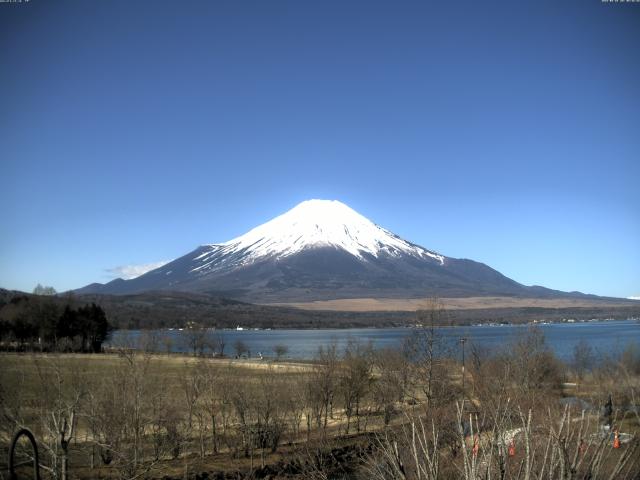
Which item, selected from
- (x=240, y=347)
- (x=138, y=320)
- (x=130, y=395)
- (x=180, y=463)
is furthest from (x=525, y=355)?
(x=138, y=320)

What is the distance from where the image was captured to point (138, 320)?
576 feet

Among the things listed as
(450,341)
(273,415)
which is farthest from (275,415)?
(450,341)

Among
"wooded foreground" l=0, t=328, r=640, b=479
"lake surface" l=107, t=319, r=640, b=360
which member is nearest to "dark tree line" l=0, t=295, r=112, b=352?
"lake surface" l=107, t=319, r=640, b=360

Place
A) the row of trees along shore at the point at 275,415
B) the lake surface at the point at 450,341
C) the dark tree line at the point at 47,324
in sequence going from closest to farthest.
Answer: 1. the row of trees along shore at the point at 275,415
2. the lake surface at the point at 450,341
3. the dark tree line at the point at 47,324

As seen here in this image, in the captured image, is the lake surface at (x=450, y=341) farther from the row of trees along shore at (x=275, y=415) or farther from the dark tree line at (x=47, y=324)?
the row of trees along shore at (x=275, y=415)

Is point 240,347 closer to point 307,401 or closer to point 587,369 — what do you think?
point 587,369

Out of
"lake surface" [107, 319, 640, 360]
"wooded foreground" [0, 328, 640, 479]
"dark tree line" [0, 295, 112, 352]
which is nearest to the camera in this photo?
"wooded foreground" [0, 328, 640, 479]

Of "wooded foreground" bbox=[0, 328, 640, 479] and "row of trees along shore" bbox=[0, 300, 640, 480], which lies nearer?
"wooded foreground" bbox=[0, 328, 640, 479]

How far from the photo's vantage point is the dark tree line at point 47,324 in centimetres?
7525

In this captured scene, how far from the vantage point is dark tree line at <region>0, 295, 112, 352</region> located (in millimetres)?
75250

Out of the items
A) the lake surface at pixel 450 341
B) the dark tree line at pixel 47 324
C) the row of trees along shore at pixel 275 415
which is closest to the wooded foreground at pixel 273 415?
the row of trees along shore at pixel 275 415

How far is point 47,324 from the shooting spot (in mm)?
77188

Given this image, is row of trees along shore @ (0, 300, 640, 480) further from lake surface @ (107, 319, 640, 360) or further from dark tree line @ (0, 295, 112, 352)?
dark tree line @ (0, 295, 112, 352)

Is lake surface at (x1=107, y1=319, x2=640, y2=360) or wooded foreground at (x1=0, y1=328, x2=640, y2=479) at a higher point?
wooded foreground at (x1=0, y1=328, x2=640, y2=479)
